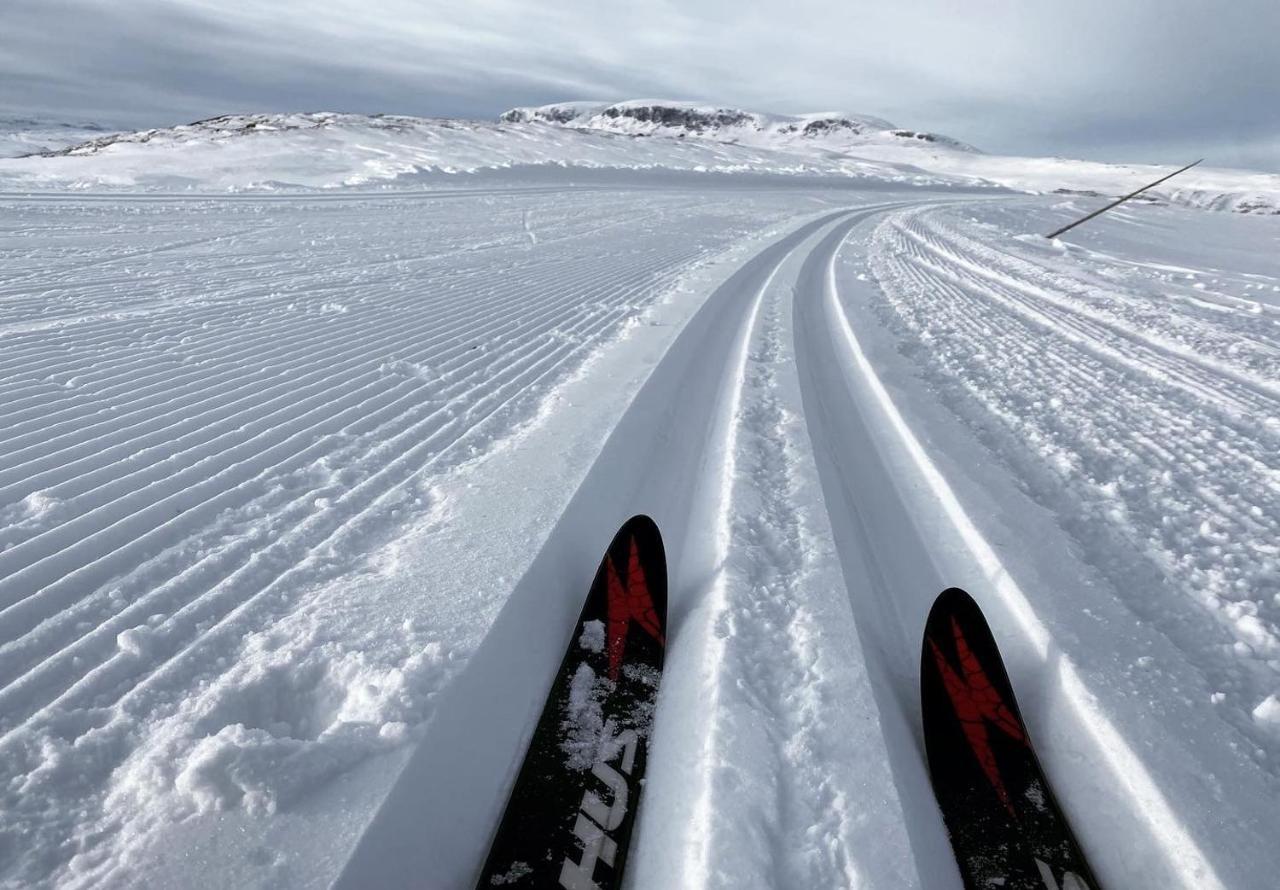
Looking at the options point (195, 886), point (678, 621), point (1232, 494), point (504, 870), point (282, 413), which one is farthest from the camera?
point (282, 413)

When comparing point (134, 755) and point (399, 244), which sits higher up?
point (134, 755)

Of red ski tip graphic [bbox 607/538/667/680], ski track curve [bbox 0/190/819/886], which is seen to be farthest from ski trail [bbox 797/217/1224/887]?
ski track curve [bbox 0/190/819/886]

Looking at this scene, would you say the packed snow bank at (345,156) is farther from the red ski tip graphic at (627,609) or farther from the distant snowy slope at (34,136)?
the distant snowy slope at (34,136)

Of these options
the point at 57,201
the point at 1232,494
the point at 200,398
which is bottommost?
the point at 57,201

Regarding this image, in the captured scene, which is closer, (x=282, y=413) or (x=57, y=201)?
(x=282, y=413)

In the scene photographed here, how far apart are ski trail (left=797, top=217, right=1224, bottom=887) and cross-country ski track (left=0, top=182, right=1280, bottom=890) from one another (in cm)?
1

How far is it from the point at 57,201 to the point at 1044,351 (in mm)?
16204

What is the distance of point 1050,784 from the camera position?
2.15 m

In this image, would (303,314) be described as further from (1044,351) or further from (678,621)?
(1044,351)

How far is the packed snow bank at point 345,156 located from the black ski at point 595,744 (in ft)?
60.0

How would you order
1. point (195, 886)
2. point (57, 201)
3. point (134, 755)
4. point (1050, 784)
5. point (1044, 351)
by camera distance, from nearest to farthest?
point (195, 886) < point (134, 755) < point (1050, 784) < point (1044, 351) < point (57, 201)

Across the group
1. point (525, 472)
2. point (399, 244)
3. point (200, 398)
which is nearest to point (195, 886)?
point (525, 472)

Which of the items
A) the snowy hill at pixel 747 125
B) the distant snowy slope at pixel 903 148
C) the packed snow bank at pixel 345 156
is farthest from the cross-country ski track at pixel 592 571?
the snowy hill at pixel 747 125

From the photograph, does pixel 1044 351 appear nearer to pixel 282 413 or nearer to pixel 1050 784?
pixel 1050 784
